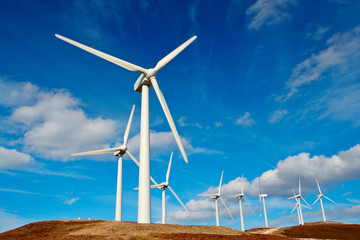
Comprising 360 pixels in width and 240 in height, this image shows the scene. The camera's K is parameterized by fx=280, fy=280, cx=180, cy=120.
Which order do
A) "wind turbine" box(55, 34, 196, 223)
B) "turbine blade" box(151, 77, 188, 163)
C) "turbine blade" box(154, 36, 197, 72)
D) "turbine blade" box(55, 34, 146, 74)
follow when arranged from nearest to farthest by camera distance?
"wind turbine" box(55, 34, 196, 223)
"turbine blade" box(151, 77, 188, 163)
"turbine blade" box(55, 34, 146, 74)
"turbine blade" box(154, 36, 197, 72)

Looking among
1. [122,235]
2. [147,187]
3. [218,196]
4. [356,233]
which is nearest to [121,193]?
[147,187]

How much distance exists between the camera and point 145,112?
48.9 metres

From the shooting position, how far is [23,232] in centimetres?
4062

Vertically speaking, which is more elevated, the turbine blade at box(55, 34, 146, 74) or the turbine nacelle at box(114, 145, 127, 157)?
the turbine blade at box(55, 34, 146, 74)

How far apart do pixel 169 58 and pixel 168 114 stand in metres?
12.9

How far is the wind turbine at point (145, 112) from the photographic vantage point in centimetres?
4319

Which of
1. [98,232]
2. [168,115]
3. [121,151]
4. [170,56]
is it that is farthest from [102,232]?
[121,151]

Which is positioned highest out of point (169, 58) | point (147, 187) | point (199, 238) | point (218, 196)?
point (169, 58)

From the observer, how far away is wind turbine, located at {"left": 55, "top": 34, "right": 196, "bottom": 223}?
142 feet

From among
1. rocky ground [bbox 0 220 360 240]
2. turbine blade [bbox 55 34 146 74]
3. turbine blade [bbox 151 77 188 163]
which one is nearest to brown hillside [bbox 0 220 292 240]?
rocky ground [bbox 0 220 360 240]

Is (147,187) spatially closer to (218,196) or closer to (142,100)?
(142,100)

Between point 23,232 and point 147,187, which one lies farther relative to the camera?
point 147,187

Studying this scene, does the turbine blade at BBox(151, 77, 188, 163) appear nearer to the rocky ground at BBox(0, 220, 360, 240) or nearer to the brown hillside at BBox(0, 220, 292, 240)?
the rocky ground at BBox(0, 220, 360, 240)

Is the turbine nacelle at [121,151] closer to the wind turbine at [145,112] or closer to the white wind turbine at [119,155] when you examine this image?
the white wind turbine at [119,155]
